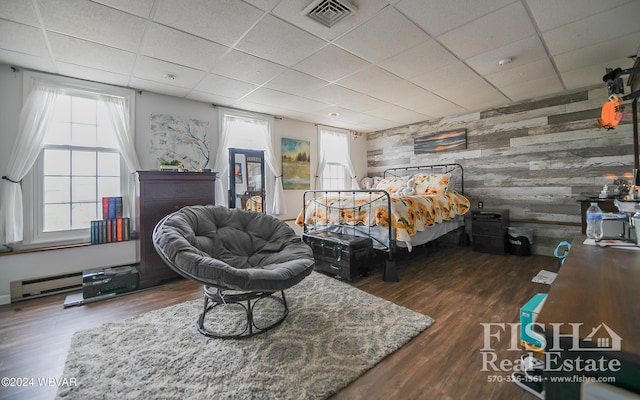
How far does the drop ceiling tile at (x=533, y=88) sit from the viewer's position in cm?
331

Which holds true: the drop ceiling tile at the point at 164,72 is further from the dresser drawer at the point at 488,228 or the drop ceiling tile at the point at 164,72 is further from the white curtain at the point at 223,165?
the dresser drawer at the point at 488,228

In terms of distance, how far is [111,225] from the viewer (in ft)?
10.3

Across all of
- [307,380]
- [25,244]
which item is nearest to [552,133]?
[307,380]

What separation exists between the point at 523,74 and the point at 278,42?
2.91m

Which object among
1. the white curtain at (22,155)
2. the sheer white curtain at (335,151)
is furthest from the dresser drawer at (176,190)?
the sheer white curtain at (335,151)

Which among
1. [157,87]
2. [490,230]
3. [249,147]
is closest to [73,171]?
[157,87]

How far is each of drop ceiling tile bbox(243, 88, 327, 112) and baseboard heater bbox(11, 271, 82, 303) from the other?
3038mm

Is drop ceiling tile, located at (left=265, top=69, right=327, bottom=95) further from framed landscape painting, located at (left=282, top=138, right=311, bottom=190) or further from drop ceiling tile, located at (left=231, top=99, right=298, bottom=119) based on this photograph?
framed landscape painting, located at (left=282, top=138, right=311, bottom=190)

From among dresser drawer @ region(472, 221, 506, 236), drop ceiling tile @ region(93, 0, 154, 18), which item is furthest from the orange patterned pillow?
drop ceiling tile @ region(93, 0, 154, 18)

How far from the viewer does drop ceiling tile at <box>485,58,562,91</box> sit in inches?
114

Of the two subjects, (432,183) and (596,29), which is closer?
(596,29)

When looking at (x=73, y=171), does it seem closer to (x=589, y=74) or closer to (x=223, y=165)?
(x=223, y=165)

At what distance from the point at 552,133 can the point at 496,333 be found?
137 inches

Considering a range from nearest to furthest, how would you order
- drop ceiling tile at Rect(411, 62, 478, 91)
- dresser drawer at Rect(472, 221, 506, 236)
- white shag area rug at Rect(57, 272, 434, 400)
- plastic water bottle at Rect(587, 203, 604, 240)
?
1. white shag area rug at Rect(57, 272, 434, 400)
2. plastic water bottle at Rect(587, 203, 604, 240)
3. drop ceiling tile at Rect(411, 62, 478, 91)
4. dresser drawer at Rect(472, 221, 506, 236)
